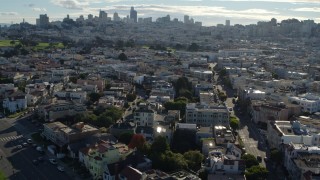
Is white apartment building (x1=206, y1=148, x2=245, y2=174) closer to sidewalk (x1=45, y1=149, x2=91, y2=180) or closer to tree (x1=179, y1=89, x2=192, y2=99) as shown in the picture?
sidewalk (x1=45, y1=149, x2=91, y2=180)

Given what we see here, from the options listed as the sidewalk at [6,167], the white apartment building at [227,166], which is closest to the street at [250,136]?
the white apartment building at [227,166]

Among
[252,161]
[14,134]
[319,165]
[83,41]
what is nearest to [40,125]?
[14,134]

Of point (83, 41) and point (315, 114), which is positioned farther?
point (83, 41)

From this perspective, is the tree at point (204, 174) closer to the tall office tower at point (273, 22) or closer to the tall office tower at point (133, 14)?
the tall office tower at point (273, 22)

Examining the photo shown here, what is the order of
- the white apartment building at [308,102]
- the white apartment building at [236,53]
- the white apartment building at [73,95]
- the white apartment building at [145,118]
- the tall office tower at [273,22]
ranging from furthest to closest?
the tall office tower at [273,22] → the white apartment building at [236,53] → the white apartment building at [73,95] → the white apartment building at [308,102] → the white apartment building at [145,118]

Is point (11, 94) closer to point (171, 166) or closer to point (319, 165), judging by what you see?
point (171, 166)

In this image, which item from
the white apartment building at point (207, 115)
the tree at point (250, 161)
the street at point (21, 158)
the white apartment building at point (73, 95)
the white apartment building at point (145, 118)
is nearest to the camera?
the street at point (21, 158)

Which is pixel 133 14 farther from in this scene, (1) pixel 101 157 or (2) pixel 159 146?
(1) pixel 101 157
